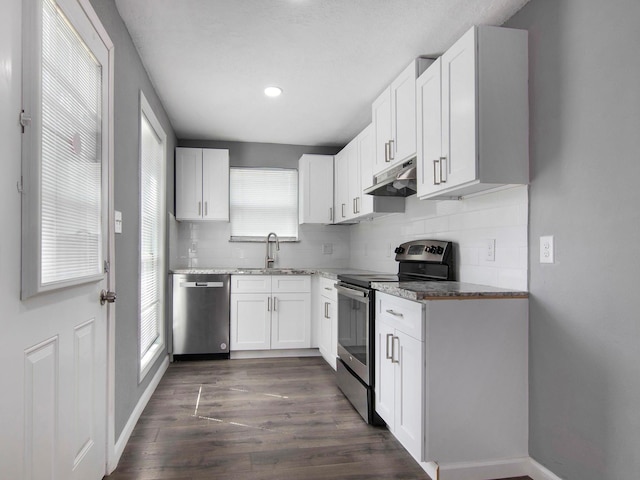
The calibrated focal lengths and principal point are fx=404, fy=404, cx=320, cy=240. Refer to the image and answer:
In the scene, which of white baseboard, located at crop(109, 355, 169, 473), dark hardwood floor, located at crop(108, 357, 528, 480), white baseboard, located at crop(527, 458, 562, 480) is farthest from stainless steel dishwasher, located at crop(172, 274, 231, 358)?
white baseboard, located at crop(527, 458, 562, 480)

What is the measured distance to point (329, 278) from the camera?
3744 millimetres

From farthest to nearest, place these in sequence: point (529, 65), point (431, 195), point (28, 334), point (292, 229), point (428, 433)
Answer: point (292, 229) < point (431, 195) < point (529, 65) < point (428, 433) < point (28, 334)

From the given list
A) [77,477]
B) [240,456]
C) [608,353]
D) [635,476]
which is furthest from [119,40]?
[635,476]

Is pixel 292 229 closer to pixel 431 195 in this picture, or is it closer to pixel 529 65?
pixel 431 195

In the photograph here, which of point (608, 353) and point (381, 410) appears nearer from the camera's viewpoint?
point (608, 353)

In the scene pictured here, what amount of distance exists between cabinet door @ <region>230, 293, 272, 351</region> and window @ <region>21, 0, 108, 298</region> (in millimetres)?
2392

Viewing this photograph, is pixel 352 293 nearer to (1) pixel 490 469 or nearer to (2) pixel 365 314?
(2) pixel 365 314

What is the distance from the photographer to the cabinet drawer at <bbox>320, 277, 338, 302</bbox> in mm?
3597

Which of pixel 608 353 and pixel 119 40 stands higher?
pixel 119 40

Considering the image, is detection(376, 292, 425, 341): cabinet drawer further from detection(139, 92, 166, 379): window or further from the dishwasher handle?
the dishwasher handle

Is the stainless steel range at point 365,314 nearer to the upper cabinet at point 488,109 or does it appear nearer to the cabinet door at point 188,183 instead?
the upper cabinet at point 488,109

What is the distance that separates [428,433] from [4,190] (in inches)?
75.8

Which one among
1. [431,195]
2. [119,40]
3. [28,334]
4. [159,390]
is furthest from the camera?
[159,390]

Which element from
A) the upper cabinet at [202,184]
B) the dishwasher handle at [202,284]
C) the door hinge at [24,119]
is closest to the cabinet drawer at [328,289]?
the dishwasher handle at [202,284]
